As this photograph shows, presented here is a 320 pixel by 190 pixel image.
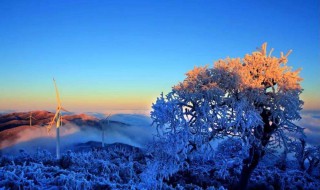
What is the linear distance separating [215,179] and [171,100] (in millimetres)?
10219

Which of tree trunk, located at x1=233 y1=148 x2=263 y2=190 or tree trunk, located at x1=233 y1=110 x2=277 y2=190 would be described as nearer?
tree trunk, located at x1=233 y1=110 x2=277 y2=190

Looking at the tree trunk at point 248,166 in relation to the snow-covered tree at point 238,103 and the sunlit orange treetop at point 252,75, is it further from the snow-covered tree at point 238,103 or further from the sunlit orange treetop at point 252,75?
the sunlit orange treetop at point 252,75

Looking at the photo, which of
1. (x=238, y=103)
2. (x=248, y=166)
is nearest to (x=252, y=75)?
(x=238, y=103)

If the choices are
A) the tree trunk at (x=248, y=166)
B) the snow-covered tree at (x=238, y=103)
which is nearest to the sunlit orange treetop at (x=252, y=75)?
the snow-covered tree at (x=238, y=103)

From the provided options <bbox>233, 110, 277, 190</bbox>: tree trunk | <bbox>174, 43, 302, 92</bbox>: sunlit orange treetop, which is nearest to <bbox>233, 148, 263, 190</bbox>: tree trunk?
<bbox>233, 110, 277, 190</bbox>: tree trunk

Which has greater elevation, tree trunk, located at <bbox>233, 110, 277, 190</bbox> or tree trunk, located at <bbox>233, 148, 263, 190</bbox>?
tree trunk, located at <bbox>233, 110, 277, 190</bbox>

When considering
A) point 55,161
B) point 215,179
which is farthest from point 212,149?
point 55,161

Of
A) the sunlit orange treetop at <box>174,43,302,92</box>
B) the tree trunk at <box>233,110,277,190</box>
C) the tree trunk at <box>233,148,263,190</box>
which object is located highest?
the sunlit orange treetop at <box>174,43,302,92</box>

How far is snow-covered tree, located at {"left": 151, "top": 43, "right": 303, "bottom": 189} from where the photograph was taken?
661 inches

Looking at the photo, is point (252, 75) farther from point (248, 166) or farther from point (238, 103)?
point (248, 166)

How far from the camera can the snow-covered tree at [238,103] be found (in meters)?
16.8

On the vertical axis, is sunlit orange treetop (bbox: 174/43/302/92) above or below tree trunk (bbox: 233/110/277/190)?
above

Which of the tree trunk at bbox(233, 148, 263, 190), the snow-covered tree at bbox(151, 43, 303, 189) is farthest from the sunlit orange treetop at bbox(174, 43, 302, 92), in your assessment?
the tree trunk at bbox(233, 148, 263, 190)

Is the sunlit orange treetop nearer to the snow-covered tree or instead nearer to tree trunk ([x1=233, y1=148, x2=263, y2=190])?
the snow-covered tree
